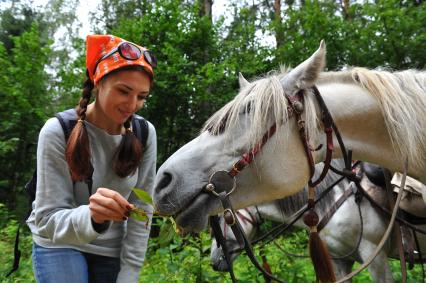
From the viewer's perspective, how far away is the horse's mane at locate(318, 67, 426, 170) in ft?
5.96

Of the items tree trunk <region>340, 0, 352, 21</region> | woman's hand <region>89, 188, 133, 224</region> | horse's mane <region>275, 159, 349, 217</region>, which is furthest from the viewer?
tree trunk <region>340, 0, 352, 21</region>

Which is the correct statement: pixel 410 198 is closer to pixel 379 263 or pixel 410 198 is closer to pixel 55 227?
pixel 379 263

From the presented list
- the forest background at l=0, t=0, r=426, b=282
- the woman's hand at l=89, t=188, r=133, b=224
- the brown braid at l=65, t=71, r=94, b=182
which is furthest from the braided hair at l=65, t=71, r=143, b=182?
the forest background at l=0, t=0, r=426, b=282

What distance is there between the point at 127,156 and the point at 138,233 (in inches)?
14.8

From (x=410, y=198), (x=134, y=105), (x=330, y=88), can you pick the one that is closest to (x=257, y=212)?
(x=410, y=198)

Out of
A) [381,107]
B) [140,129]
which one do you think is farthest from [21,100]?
[381,107]

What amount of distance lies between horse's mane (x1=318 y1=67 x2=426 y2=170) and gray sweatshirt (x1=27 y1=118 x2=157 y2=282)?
110 centimetres

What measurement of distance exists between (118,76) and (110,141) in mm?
319

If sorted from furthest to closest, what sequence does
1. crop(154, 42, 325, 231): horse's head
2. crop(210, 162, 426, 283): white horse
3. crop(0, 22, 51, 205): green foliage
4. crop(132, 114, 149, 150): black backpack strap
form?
crop(0, 22, 51, 205): green foliage, crop(210, 162, 426, 283): white horse, crop(132, 114, 149, 150): black backpack strap, crop(154, 42, 325, 231): horse's head

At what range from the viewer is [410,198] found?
2.91m

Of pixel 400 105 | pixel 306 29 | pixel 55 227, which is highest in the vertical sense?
pixel 306 29

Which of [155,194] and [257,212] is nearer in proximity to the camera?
[155,194]

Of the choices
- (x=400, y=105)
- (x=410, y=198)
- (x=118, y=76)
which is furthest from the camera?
(x=410, y=198)

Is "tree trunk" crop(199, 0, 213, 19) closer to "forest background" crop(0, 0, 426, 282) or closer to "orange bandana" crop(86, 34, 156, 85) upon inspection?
"forest background" crop(0, 0, 426, 282)
